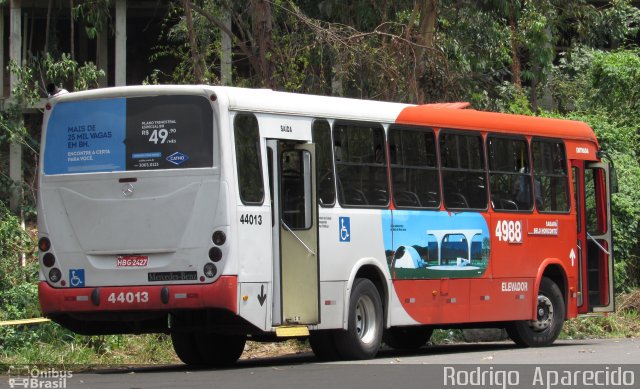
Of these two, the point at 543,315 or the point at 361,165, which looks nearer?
the point at 361,165

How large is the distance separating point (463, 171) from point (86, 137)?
5.08 metres

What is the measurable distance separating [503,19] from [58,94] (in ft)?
45.0

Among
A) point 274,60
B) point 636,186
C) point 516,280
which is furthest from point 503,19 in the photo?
point 516,280

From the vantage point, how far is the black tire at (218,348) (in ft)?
49.2

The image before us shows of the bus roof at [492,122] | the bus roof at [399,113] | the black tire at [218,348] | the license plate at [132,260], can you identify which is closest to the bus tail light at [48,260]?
the license plate at [132,260]

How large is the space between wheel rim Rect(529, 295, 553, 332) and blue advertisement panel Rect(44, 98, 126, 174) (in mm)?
6795

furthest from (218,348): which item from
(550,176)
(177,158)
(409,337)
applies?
(550,176)

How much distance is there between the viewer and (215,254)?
12898 mm

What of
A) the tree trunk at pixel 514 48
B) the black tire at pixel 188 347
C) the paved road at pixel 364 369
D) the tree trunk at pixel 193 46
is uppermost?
the tree trunk at pixel 514 48

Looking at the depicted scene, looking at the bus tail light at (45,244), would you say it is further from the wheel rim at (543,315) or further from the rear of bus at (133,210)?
the wheel rim at (543,315)

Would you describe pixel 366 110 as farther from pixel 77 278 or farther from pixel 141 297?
pixel 77 278

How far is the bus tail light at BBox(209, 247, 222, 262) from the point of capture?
12.9 meters

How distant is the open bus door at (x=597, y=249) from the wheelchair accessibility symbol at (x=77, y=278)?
7935 mm

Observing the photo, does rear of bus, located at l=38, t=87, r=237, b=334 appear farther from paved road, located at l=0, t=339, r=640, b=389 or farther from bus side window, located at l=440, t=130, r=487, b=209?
bus side window, located at l=440, t=130, r=487, b=209
